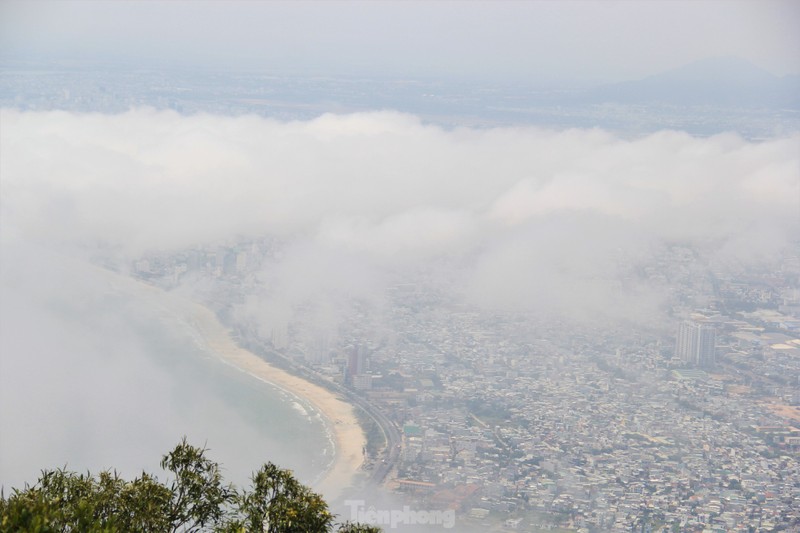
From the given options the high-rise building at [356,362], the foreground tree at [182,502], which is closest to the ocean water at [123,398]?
the high-rise building at [356,362]

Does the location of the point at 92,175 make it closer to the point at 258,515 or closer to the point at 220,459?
the point at 220,459

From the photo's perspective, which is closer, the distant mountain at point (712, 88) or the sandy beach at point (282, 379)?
the sandy beach at point (282, 379)

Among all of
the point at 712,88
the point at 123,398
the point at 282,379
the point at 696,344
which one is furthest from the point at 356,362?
the point at 712,88

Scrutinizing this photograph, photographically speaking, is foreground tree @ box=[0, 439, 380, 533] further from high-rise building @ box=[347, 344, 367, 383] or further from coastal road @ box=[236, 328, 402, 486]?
high-rise building @ box=[347, 344, 367, 383]

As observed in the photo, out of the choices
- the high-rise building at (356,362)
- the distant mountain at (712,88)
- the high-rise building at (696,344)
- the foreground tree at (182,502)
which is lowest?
the high-rise building at (356,362)

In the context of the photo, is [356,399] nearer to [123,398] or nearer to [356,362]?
[356,362]

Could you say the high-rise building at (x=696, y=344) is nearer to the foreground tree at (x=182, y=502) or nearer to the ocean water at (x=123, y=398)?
the ocean water at (x=123, y=398)
